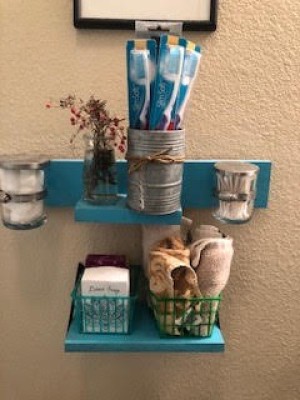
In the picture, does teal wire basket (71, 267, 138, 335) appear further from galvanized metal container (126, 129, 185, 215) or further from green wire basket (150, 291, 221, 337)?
galvanized metal container (126, 129, 185, 215)

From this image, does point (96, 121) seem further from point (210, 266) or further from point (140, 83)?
point (210, 266)

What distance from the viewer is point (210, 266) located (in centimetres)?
70

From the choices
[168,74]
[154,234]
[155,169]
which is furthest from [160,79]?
[154,234]

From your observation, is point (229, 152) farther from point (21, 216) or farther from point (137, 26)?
point (21, 216)

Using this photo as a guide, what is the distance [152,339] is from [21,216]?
0.97 feet

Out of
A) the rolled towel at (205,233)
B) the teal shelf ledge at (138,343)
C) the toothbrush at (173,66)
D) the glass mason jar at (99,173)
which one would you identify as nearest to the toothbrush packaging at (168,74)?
the toothbrush at (173,66)

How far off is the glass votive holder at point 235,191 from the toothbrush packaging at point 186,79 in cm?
13

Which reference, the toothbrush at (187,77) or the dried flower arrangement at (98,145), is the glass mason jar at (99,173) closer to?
the dried flower arrangement at (98,145)

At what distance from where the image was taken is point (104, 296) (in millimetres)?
704

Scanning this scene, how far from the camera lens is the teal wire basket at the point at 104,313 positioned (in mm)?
708

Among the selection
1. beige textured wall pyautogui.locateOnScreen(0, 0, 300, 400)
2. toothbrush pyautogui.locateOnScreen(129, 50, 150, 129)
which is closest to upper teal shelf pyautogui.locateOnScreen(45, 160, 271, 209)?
beige textured wall pyautogui.locateOnScreen(0, 0, 300, 400)

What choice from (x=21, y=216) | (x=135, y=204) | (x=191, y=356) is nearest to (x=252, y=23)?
(x=135, y=204)

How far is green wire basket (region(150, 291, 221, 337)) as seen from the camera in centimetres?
69

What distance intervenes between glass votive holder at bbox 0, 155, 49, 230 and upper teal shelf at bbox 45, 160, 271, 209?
5cm
